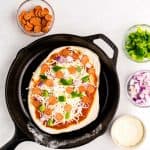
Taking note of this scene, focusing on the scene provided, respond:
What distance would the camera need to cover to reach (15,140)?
1.79 metres

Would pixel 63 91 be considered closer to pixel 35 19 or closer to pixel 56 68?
pixel 56 68

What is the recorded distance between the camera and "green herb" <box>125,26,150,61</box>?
1873 mm

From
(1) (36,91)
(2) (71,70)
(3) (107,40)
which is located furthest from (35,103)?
(3) (107,40)

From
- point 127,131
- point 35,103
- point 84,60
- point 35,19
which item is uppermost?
point 35,19

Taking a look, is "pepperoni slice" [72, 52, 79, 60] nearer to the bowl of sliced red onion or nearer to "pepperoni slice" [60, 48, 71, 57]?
"pepperoni slice" [60, 48, 71, 57]

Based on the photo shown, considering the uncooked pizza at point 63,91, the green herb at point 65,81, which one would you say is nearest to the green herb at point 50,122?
the uncooked pizza at point 63,91

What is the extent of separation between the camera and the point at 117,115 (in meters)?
1.88

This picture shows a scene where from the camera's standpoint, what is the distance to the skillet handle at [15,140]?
178 centimetres

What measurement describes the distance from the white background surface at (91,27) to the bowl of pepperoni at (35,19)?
25mm

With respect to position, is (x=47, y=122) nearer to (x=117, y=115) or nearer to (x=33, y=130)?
(x=33, y=130)

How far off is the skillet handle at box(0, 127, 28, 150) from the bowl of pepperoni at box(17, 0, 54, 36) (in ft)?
0.91

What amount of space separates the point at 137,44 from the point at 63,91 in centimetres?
25

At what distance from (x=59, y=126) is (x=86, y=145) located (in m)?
0.10

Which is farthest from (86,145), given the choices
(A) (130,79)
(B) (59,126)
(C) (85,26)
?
(C) (85,26)
